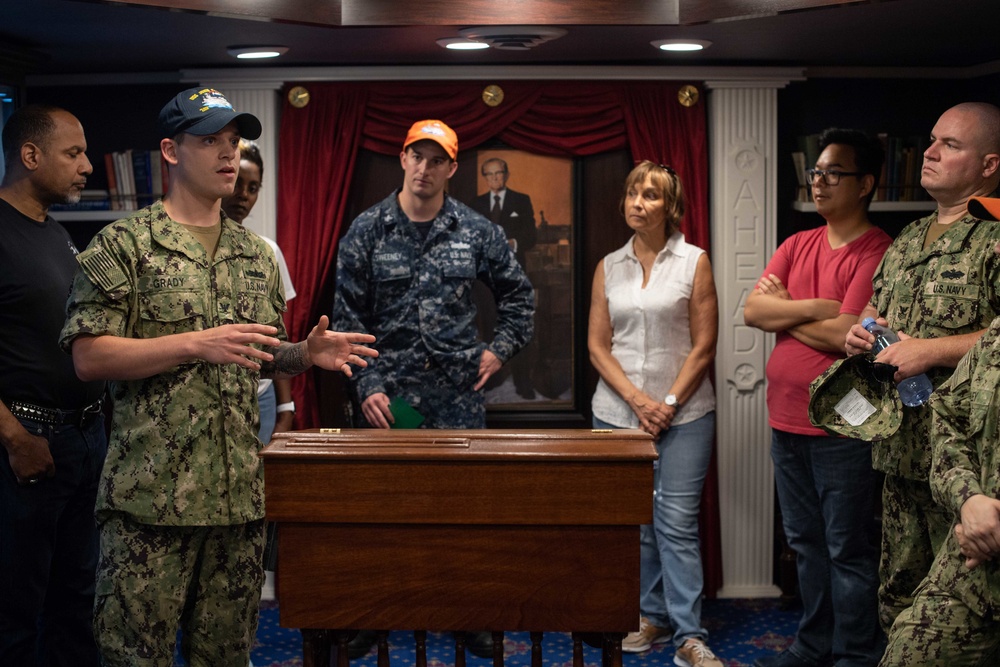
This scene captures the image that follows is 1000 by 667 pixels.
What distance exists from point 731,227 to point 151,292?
2.96 m

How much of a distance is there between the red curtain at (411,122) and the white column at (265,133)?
0.13ft

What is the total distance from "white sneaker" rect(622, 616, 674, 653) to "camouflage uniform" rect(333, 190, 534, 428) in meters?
1.09

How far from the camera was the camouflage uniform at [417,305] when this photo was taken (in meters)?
4.13

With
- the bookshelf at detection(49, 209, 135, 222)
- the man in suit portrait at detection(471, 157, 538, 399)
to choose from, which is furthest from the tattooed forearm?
the bookshelf at detection(49, 209, 135, 222)

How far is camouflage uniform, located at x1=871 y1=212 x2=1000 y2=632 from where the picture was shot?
3096 mm

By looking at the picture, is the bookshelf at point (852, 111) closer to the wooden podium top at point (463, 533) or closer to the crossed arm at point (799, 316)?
the crossed arm at point (799, 316)

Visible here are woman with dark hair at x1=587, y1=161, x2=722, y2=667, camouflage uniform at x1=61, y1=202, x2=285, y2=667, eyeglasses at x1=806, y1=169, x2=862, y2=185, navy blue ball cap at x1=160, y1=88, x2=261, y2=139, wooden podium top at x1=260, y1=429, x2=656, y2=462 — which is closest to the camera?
wooden podium top at x1=260, y1=429, x2=656, y2=462

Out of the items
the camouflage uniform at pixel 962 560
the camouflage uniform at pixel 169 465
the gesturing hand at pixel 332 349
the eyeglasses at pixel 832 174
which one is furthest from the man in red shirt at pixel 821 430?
the camouflage uniform at pixel 169 465

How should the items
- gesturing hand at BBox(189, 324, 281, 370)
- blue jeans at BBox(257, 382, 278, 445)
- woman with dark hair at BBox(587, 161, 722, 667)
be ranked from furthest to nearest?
1. woman with dark hair at BBox(587, 161, 722, 667)
2. blue jeans at BBox(257, 382, 278, 445)
3. gesturing hand at BBox(189, 324, 281, 370)

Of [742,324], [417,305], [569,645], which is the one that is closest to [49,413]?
[417,305]

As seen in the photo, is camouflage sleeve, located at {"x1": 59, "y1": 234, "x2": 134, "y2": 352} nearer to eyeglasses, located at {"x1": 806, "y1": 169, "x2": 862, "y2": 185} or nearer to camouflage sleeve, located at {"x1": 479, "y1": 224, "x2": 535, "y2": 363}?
camouflage sleeve, located at {"x1": 479, "y1": 224, "x2": 535, "y2": 363}

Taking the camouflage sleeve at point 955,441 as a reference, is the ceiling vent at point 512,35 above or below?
above

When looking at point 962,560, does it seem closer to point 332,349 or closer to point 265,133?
point 332,349

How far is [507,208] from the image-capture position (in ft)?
16.6
